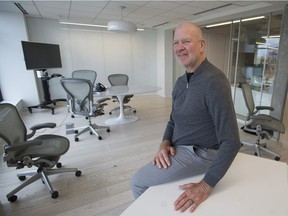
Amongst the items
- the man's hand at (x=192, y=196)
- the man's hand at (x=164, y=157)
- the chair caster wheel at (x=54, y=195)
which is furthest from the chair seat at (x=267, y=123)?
the chair caster wheel at (x=54, y=195)

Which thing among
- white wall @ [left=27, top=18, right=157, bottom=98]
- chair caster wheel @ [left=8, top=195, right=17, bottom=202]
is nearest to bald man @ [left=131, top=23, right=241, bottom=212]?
chair caster wheel @ [left=8, top=195, right=17, bottom=202]

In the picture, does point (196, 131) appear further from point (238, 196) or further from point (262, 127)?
point (262, 127)

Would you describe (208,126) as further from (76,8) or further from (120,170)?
(76,8)

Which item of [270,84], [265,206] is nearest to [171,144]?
[265,206]

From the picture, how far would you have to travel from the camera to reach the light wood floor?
1.79 metres

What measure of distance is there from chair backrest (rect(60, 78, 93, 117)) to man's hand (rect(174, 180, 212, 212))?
2483mm

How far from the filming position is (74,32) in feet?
19.1

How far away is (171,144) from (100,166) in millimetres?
1592

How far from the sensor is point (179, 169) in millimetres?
960

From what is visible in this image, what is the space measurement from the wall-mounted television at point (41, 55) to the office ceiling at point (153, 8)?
83 centimetres

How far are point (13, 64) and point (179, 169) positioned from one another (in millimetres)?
5457

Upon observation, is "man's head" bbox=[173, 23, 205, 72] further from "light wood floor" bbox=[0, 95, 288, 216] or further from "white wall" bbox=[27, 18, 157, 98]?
"white wall" bbox=[27, 18, 157, 98]

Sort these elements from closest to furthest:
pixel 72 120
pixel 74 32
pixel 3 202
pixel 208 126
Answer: pixel 208 126 → pixel 3 202 → pixel 72 120 → pixel 74 32

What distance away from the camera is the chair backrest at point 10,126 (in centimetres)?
172
